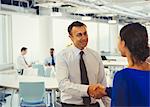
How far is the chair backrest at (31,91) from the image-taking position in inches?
183

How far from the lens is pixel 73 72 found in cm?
245

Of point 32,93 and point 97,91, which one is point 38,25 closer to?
point 32,93

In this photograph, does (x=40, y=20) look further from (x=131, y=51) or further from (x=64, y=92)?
(x=131, y=51)

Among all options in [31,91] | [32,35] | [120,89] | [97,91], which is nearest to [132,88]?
[120,89]

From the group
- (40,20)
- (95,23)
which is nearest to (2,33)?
(40,20)

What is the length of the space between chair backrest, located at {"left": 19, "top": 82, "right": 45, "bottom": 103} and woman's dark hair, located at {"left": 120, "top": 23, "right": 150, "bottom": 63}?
3240mm

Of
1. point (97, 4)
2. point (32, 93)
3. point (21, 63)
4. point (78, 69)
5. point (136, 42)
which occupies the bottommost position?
point (32, 93)

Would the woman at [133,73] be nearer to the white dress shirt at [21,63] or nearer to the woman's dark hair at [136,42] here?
the woman's dark hair at [136,42]

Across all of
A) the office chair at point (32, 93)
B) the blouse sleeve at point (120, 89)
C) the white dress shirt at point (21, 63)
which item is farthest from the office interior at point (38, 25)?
the blouse sleeve at point (120, 89)

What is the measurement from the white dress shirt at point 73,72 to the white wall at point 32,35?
8.00 m

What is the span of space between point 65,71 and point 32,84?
7.74 feet

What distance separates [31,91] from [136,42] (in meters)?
3.42

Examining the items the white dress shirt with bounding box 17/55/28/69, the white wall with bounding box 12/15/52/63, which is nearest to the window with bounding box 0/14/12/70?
the white wall with bounding box 12/15/52/63

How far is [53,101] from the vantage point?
234 inches
